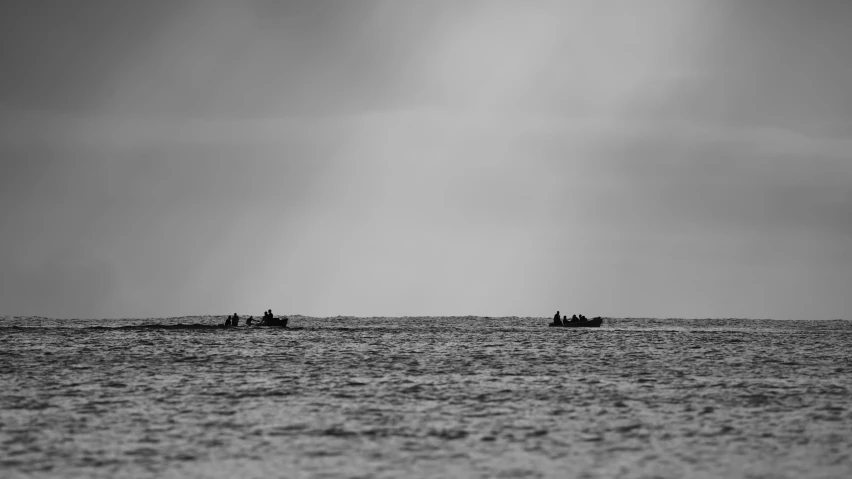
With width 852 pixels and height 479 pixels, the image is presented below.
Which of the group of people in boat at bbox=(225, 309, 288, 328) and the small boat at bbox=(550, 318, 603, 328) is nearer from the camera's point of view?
the group of people in boat at bbox=(225, 309, 288, 328)

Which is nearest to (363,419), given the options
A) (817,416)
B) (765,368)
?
(817,416)

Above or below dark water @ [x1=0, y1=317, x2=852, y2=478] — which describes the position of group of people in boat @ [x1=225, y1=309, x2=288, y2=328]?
above

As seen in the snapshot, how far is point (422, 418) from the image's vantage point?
110 ft

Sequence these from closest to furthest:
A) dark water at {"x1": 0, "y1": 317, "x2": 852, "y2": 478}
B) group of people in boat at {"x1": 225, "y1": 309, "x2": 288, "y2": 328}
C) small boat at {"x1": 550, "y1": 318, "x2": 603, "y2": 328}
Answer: dark water at {"x1": 0, "y1": 317, "x2": 852, "y2": 478}
group of people in boat at {"x1": 225, "y1": 309, "x2": 288, "y2": 328}
small boat at {"x1": 550, "y1": 318, "x2": 603, "y2": 328}

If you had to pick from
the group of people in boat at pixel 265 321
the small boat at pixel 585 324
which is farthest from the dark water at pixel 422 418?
the small boat at pixel 585 324

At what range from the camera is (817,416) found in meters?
33.5

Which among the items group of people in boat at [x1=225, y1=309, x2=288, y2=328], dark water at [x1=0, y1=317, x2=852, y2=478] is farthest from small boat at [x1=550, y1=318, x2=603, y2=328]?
dark water at [x1=0, y1=317, x2=852, y2=478]

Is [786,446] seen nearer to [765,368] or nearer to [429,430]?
[429,430]

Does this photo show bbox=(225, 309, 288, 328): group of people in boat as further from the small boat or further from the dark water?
the dark water

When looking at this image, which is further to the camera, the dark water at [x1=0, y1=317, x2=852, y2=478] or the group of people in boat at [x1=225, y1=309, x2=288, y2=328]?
the group of people in boat at [x1=225, y1=309, x2=288, y2=328]

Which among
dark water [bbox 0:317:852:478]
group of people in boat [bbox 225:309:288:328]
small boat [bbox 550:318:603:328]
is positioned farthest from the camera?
small boat [bbox 550:318:603:328]

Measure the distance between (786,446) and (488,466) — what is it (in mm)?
10075

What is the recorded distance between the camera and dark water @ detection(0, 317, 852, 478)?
24516 millimetres

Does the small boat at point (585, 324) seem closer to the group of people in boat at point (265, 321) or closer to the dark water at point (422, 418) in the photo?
the group of people in boat at point (265, 321)
